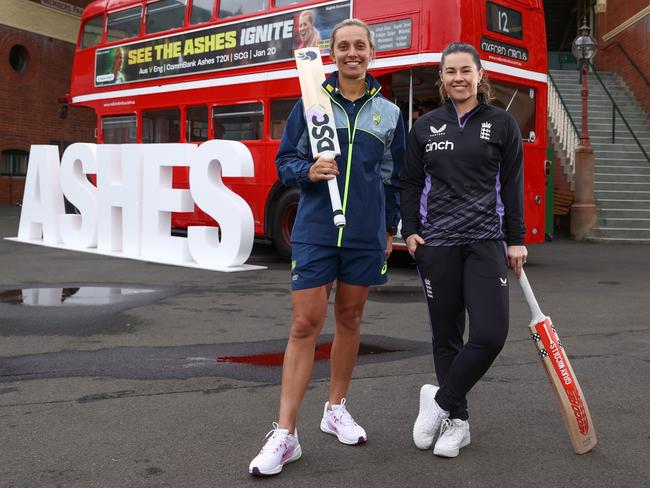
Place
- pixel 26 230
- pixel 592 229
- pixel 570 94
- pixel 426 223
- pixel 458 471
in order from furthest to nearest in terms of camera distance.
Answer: pixel 570 94 → pixel 592 229 → pixel 26 230 → pixel 426 223 → pixel 458 471

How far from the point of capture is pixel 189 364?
17.0 ft

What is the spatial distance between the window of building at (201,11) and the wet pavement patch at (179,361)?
7.68 metres

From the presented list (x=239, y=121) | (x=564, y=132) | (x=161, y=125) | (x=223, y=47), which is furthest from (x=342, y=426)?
(x=564, y=132)

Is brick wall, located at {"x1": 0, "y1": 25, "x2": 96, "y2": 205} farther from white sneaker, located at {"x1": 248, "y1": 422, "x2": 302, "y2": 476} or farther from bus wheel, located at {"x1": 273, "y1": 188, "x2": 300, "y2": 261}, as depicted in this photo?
white sneaker, located at {"x1": 248, "y1": 422, "x2": 302, "y2": 476}

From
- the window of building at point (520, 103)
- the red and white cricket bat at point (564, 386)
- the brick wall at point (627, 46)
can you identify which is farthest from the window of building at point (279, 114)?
the brick wall at point (627, 46)

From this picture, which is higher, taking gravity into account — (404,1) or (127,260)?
(404,1)

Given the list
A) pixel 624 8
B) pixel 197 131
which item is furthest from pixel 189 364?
pixel 624 8

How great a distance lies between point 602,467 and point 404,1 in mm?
7529

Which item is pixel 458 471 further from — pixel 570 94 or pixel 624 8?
pixel 624 8

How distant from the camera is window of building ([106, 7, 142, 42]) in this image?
534 inches

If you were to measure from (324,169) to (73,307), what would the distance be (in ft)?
15.6

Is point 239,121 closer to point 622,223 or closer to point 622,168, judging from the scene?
point 622,223

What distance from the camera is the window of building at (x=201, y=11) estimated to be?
39.9ft

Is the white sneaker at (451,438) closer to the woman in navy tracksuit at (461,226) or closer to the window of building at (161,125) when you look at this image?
the woman in navy tracksuit at (461,226)
